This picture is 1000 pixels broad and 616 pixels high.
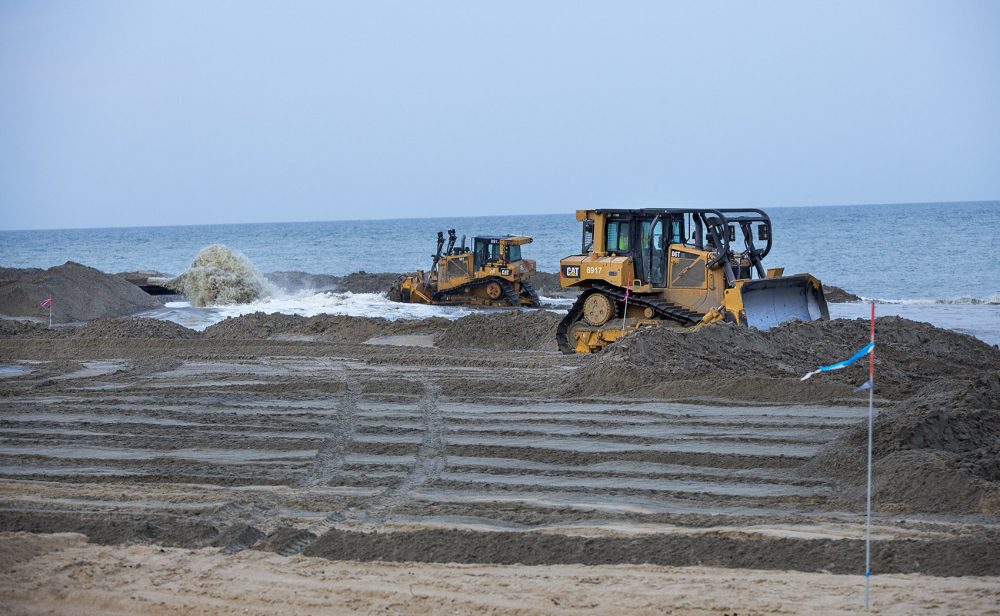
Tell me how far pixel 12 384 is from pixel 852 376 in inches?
430

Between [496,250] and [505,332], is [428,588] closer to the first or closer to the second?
[505,332]

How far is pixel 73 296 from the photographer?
27.2 m

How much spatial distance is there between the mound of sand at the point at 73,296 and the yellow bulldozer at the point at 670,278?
51.2 ft

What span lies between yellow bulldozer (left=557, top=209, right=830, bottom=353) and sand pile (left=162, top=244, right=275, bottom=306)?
17998 millimetres

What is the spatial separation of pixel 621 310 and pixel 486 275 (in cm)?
1120

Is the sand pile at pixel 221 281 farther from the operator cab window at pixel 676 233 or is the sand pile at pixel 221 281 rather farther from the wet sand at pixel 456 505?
the wet sand at pixel 456 505

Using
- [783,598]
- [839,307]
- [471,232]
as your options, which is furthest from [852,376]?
[471,232]

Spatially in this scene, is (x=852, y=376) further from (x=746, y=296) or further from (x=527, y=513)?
(x=527, y=513)

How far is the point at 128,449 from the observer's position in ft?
30.8

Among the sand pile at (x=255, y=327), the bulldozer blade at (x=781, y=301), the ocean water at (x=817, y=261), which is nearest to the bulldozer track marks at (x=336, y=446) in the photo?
the bulldozer blade at (x=781, y=301)

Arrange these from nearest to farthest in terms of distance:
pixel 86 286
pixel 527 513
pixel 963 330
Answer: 1. pixel 527 513
2. pixel 963 330
3. pixel 86 286

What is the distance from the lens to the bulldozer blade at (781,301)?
15117mm

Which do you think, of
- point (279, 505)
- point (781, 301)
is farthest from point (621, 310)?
point (279, 505)

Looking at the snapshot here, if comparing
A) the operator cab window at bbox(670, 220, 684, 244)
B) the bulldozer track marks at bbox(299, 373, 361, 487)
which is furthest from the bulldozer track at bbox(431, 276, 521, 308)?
the bulldozer track marks at bbox(299, 373, 361, 487)
